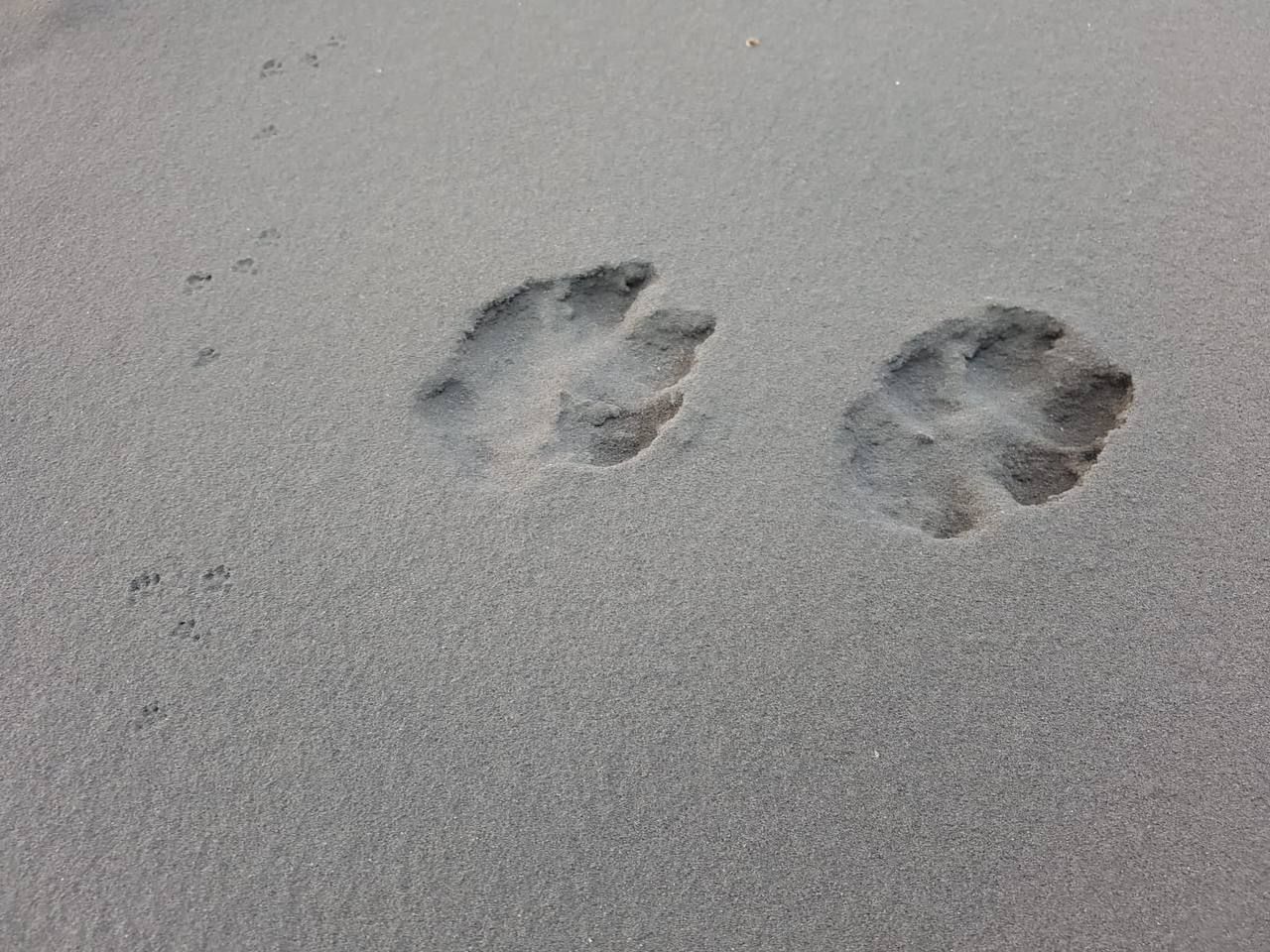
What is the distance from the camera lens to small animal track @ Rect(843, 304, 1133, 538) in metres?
1.48

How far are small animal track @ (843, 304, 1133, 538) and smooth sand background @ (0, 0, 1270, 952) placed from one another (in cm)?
4

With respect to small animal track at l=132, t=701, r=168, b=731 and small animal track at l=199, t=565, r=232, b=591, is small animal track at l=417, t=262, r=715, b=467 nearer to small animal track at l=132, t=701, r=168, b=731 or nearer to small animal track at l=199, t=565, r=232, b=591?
small animal track at l=199, t=565, r=232, b=591

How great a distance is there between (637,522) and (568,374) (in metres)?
0.29

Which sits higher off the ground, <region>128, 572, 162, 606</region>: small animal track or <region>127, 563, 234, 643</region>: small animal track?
<region>128, 572, 162, 606</region>: small animal track

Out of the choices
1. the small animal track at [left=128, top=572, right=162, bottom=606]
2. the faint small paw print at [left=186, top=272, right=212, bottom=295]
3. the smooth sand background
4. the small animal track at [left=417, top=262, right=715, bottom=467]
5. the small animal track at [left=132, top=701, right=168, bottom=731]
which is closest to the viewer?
the smooth sand background

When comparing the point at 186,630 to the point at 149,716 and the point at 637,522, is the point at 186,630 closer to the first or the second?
the point at 149,716

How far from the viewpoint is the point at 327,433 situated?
5.24 ft

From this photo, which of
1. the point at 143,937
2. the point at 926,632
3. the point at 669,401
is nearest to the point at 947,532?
the point at 926,632

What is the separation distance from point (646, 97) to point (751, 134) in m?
0.22

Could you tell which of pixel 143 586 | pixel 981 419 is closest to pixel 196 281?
pixel 143 586

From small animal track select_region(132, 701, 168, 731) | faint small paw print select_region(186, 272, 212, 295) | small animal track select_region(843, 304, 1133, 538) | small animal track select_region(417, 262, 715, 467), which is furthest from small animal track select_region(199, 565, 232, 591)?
small animal track select_region(843, 304, 1133, 538)

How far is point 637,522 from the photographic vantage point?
147 cm

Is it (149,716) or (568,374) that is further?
(568,374)

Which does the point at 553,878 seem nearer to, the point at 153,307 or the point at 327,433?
the point at 327,433
